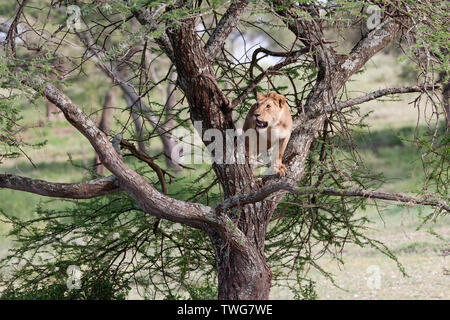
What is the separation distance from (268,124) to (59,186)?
1.66 metres

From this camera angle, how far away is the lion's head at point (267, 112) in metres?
4.99

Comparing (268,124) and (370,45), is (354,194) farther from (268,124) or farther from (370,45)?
(370,45)

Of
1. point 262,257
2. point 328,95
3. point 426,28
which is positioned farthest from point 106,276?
point 426,28

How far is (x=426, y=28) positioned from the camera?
4.85m

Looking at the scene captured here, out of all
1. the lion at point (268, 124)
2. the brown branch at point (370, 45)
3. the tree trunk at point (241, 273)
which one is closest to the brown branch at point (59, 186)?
the tree trunk at point (241, 273)

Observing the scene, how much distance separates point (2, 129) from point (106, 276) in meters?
2.76

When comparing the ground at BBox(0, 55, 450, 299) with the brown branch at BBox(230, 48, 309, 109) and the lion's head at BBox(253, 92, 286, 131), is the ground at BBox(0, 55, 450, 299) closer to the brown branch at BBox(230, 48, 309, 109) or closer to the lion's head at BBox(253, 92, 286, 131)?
A: the brown branch at BBox(230, 48, 309, 109)

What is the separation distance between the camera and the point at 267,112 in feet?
16.4

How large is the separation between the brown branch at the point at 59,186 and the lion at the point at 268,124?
1.11 m

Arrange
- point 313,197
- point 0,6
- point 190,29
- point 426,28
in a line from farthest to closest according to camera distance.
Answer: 1. point 0,6
2. point 313,197
3. point 190,29
4. point 426,28

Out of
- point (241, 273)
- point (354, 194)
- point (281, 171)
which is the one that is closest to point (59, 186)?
point (241, 273)

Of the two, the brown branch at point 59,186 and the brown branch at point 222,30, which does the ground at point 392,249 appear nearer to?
the brown branch at point 59,186

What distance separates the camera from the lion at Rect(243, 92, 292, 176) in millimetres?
5020
